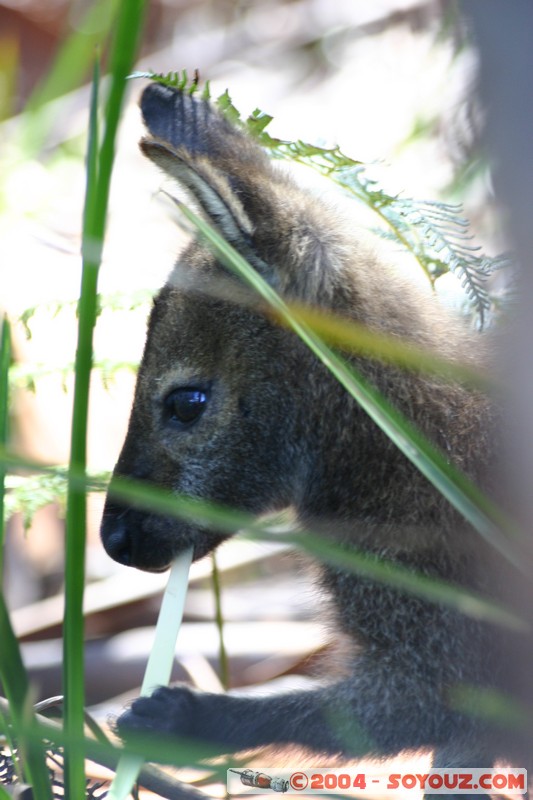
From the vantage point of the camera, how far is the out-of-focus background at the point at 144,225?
10.7ft

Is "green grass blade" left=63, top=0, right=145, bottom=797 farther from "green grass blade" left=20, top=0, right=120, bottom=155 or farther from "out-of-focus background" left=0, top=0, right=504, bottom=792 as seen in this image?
"out-of-focus background" left=0, top=0, right=504, bottom=792

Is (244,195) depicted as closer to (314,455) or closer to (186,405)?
(186,405)

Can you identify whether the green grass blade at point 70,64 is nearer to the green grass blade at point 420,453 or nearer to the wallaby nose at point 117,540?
the green grass blade at point 420,453

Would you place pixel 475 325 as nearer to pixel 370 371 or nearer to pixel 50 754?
pixel 370 371

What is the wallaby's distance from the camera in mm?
2568

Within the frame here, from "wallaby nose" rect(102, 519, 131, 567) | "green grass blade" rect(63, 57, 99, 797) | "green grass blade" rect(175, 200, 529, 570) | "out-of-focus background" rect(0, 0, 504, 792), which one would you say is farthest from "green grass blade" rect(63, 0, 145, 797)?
"wallaby nose" rect(102, 519, 131, 567)

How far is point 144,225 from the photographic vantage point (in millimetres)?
4719

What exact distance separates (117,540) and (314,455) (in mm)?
584

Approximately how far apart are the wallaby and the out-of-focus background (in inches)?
9.7

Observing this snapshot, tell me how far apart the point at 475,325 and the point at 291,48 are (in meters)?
7.10

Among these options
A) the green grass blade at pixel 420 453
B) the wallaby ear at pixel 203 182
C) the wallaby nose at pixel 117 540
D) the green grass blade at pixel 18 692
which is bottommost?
the green grass blade at pixel 18 692

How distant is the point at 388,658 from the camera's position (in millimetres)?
2664

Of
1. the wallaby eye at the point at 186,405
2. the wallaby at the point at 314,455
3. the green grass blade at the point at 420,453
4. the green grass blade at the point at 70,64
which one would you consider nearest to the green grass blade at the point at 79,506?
the green grass blade at the point at 70,64

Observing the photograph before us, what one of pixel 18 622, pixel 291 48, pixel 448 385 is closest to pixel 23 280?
pixel 18 622
